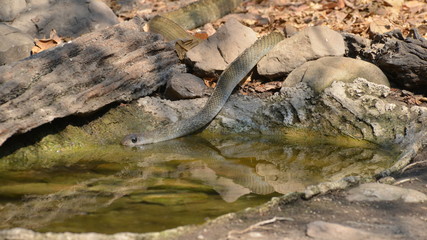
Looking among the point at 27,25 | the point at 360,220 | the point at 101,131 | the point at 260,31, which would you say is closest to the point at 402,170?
the point at 360,220

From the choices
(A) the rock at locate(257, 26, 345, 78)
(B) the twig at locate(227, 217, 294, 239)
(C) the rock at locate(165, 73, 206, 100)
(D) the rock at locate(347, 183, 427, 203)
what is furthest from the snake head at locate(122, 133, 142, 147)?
(B) the twig at locate(227, 217, 294, 239)

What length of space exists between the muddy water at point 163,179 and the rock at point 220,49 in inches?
36.7

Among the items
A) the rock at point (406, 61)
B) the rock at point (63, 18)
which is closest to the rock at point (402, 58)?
the rock at point (406, 61)

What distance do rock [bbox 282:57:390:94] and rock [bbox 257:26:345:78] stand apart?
144 millimetres

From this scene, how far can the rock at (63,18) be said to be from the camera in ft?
26.5

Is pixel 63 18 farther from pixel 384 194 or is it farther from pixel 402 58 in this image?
pixel 384 194

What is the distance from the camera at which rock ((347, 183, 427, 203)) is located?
12.2 ft

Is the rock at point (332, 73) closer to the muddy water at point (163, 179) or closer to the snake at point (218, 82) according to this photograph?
the snake at point (218, 82)

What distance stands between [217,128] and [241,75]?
69 centimetres

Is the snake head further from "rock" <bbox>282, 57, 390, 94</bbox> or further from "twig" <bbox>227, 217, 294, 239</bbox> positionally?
"twig" <bbox>227, 217, 294, 239</bbox>

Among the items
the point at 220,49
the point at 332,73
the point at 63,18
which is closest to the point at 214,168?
the point at 332,73

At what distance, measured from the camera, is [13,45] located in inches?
277

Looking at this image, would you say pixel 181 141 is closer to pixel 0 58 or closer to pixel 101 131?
pixel 101 131

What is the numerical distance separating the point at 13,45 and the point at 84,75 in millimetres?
1809
